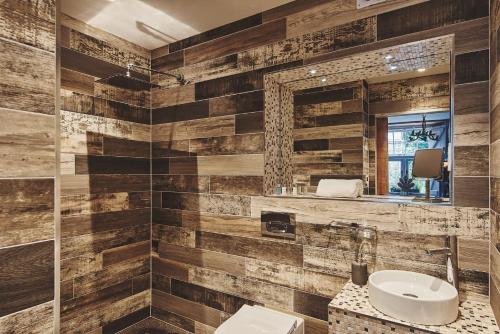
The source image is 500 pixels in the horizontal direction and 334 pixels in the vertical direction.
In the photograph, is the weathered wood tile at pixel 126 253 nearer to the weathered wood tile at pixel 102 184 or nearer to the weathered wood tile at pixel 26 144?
the weathered wood tile at pixel 102 184

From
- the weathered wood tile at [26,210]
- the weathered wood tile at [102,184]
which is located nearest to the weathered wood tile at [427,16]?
the weathered wood tile at [26,210]

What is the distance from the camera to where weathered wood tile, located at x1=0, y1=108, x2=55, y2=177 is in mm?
1232

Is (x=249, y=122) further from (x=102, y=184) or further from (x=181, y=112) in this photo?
(x=102, y=184)

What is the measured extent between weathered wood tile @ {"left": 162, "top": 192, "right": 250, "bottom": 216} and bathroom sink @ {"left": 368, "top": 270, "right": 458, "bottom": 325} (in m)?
1.02

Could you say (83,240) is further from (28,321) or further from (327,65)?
(327,65)

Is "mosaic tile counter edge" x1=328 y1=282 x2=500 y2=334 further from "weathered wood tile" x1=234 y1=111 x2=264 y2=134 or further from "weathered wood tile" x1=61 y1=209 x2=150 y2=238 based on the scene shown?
"weathered wood tile" x1=61 y1=209 x2=150 y2=238

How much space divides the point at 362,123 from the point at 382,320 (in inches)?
45.0

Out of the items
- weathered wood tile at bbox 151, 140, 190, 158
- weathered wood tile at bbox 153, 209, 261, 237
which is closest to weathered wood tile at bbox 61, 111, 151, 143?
weathered wood tile at bbox 151, 140, 190, 158

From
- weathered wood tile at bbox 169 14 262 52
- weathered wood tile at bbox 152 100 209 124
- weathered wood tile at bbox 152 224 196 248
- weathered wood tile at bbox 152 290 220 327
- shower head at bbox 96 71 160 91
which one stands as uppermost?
weathered wood tile at bbox 169 14 262 52

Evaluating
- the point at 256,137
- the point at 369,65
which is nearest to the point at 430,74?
the point at 369,65

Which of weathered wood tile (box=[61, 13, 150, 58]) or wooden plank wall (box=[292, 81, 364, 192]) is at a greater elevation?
weathered wood tile (box=[61, 13, 150, 58])

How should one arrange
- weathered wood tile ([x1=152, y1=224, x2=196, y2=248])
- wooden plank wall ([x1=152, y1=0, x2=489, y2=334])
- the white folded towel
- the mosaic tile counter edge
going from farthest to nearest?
weathered wood tile ([x1=152, y1=224, x2=196, y2=248]) → the white folded towel → wooden plank wall ([x1=152, y1=0, x2=489, y2=334]) → the mosaic tile counter edge

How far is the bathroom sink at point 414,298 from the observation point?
1216 mm

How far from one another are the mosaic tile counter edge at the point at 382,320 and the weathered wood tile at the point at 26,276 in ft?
4.30
